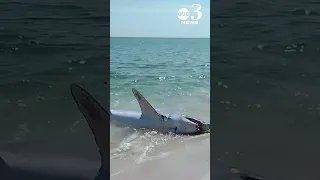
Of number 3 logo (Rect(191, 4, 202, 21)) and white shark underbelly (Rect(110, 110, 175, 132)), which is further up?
number 3 logo (Rect(191, 4, 202, 21))

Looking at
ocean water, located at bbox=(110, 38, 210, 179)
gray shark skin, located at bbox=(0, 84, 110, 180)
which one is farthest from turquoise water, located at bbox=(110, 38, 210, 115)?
gray shark skin, located at bbox=(0, 84, 110, 180)

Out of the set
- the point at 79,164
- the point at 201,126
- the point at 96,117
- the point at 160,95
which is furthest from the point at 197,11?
the point at 79,164

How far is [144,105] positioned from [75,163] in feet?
Result: 1.35

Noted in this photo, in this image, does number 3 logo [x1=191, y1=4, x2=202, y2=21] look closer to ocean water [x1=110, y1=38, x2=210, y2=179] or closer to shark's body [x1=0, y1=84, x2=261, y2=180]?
ocean water [x1=110, y1=38, x2=210, y2=179]

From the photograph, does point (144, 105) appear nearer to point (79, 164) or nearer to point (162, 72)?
point (162, 72)

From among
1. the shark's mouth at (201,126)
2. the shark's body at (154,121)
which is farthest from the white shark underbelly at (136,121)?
the shark's mouth at (201,126)

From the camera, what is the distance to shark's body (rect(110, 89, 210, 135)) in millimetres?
1701

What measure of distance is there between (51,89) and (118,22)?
430 millimetres

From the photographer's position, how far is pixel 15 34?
1717mm

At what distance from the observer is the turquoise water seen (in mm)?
1663

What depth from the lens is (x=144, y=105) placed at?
171 cm

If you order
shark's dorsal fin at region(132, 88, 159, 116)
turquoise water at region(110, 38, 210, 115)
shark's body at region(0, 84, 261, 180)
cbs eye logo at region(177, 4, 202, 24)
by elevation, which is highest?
cbs eye logo at region(177, 4, 202, 24)
